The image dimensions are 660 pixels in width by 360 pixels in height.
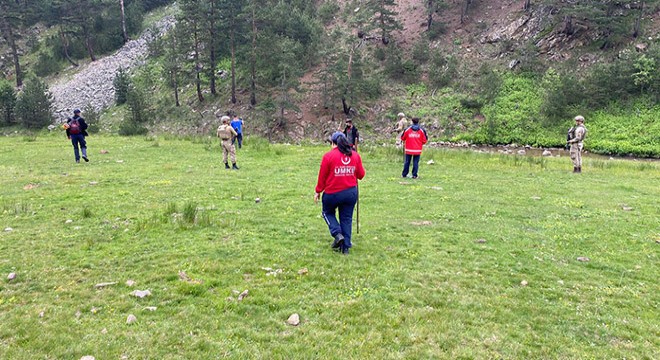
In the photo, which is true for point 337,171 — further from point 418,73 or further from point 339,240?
point 418,73

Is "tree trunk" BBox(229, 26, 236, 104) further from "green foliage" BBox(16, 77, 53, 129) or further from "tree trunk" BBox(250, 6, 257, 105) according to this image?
"green foliage" BBox(16, 77, 53, 129)

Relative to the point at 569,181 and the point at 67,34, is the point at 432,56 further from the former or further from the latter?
the point at 67,34

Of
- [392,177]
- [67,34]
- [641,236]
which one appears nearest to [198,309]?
[641,236]

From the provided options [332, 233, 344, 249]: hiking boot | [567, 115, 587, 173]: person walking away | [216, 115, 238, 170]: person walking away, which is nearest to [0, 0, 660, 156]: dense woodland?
[567, 115, 587, 173]: person walking away

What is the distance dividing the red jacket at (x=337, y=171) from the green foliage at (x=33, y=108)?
46758mm

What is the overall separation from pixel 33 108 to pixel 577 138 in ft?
162

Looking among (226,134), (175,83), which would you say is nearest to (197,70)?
(175,83)

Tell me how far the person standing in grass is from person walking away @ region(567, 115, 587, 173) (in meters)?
14.9

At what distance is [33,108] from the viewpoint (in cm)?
4269

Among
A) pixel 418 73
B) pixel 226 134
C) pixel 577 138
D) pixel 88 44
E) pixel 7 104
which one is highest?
pixel 88 44

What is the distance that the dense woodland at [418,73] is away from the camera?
3572cm

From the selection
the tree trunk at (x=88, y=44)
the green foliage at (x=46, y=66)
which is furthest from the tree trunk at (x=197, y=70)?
the green foliage at (x=46, y=66)

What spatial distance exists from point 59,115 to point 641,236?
57.9 m

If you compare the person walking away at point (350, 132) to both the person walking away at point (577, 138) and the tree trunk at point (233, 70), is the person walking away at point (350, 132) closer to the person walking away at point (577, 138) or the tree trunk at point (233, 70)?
the person walking away at point (577, 138)
